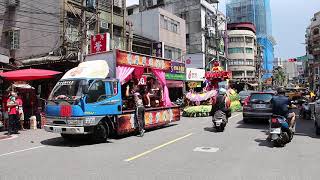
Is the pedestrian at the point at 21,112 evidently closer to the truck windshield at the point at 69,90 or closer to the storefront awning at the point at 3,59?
the truck windshield at the point at 69,90

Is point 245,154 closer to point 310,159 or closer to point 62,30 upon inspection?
point 310,159

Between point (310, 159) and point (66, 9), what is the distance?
23.0 meters

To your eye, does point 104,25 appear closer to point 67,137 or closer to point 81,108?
point 67,137

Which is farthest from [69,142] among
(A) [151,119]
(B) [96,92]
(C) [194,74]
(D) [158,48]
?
(C) [194,74]

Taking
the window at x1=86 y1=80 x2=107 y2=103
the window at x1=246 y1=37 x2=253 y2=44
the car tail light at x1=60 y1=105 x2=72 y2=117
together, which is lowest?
the car tail light at x1=60 y1=105 x2=72 y2=117

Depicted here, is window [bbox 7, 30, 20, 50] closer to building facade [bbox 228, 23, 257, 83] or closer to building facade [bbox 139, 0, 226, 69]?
building facade [bbox 139, 0, 226, 69]

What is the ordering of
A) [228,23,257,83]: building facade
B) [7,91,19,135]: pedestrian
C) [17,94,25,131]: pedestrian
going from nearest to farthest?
[7,91,19,135]: pedestrian → [17,94,25,131]: pedestrian → [228,23,257,83]: building facade

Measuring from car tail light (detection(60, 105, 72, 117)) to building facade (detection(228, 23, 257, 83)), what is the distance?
77.5 metres

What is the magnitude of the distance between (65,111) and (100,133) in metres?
1.42

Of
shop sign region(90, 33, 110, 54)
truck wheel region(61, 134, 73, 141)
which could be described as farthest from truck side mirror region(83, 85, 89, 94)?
shop sign region(90, 33, 110, 54)

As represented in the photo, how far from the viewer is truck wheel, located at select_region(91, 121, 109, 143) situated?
12.9 m

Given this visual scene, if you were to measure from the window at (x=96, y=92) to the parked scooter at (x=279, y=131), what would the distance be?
5747 mm

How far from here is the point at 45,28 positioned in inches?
1142

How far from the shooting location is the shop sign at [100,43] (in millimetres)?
25219
